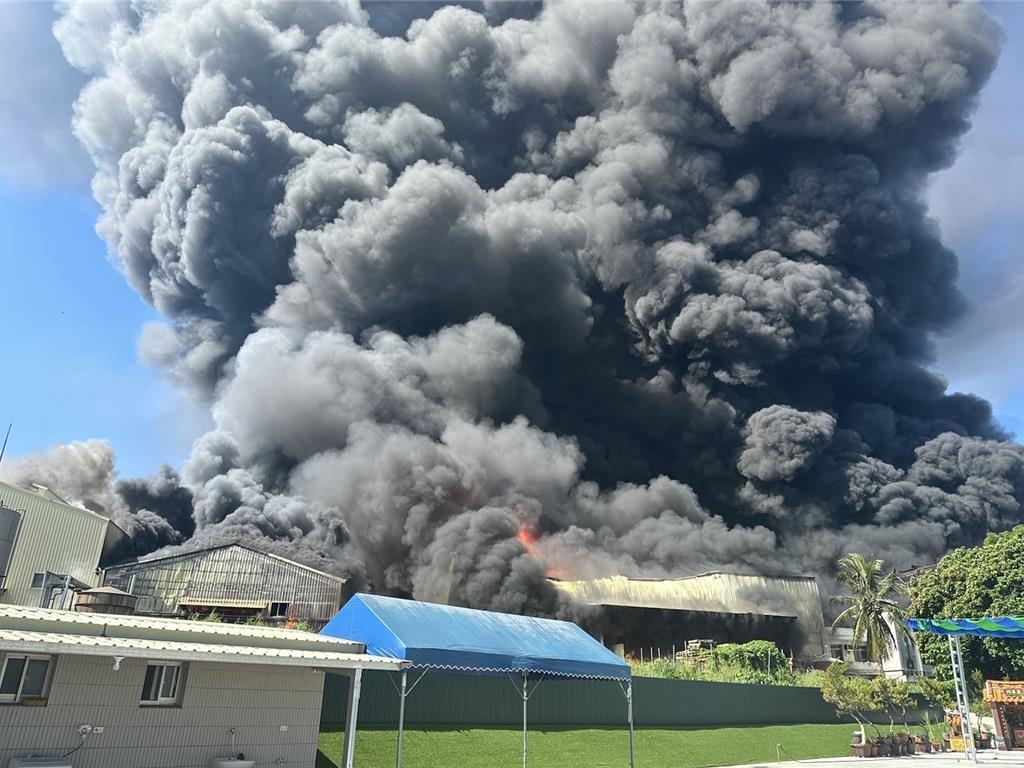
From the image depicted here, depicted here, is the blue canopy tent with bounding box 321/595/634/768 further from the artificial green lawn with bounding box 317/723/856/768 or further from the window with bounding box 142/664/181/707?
the window with bounding box 142/664/181/707

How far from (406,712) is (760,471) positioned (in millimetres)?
52905

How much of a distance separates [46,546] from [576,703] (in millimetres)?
29718

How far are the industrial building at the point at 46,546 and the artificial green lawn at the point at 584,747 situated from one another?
20.5 m

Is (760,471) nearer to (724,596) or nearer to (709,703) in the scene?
(724,596)

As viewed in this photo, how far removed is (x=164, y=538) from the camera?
56094mm

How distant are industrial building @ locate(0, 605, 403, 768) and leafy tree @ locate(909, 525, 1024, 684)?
3314cm

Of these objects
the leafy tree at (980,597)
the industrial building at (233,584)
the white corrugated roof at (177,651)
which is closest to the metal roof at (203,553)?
the industrial building at (233,584)

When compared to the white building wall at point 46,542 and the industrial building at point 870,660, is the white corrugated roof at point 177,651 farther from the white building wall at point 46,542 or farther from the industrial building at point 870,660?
the industrial building at point 870,660

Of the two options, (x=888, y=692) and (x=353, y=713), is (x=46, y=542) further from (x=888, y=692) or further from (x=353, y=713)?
(x=888, y=692)

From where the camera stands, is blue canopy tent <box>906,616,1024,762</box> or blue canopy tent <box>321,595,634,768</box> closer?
blue canopy tent <box>321,595,634,768</box>

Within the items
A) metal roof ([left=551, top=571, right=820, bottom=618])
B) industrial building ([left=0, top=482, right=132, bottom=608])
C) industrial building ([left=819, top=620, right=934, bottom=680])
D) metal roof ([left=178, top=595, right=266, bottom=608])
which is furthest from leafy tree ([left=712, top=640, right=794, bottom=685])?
industrial building ([left=0, top=482, right=132, bottom=608])

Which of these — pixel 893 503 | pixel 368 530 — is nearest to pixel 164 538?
pixel 368 530

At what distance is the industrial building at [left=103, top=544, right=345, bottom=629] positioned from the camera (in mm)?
41000

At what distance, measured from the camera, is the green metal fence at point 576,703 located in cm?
1830
